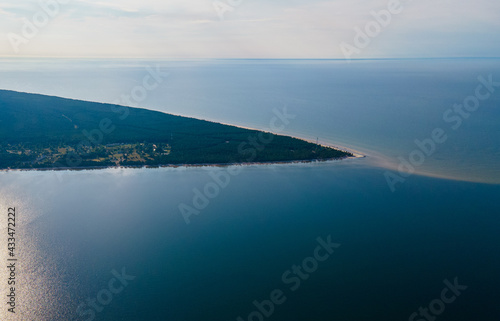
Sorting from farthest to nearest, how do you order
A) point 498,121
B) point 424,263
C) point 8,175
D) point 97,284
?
1. point 498,121
2. point 8,175
3. point 424,263
4. point 97,284

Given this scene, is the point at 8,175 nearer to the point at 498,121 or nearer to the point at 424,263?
the point at 424,263

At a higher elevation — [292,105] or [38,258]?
[292,105]

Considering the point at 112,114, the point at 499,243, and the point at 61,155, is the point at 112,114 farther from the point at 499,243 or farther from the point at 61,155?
the point at 499,243

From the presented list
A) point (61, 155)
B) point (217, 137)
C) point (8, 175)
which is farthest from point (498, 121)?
point (8, 175)

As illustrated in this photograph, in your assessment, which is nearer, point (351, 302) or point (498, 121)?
point (351, 302)

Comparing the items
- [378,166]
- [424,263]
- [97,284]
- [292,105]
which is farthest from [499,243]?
[292,105]

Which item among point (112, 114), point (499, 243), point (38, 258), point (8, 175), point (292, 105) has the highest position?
point (112, 114)

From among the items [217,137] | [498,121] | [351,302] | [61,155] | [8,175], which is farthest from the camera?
[498,121]
